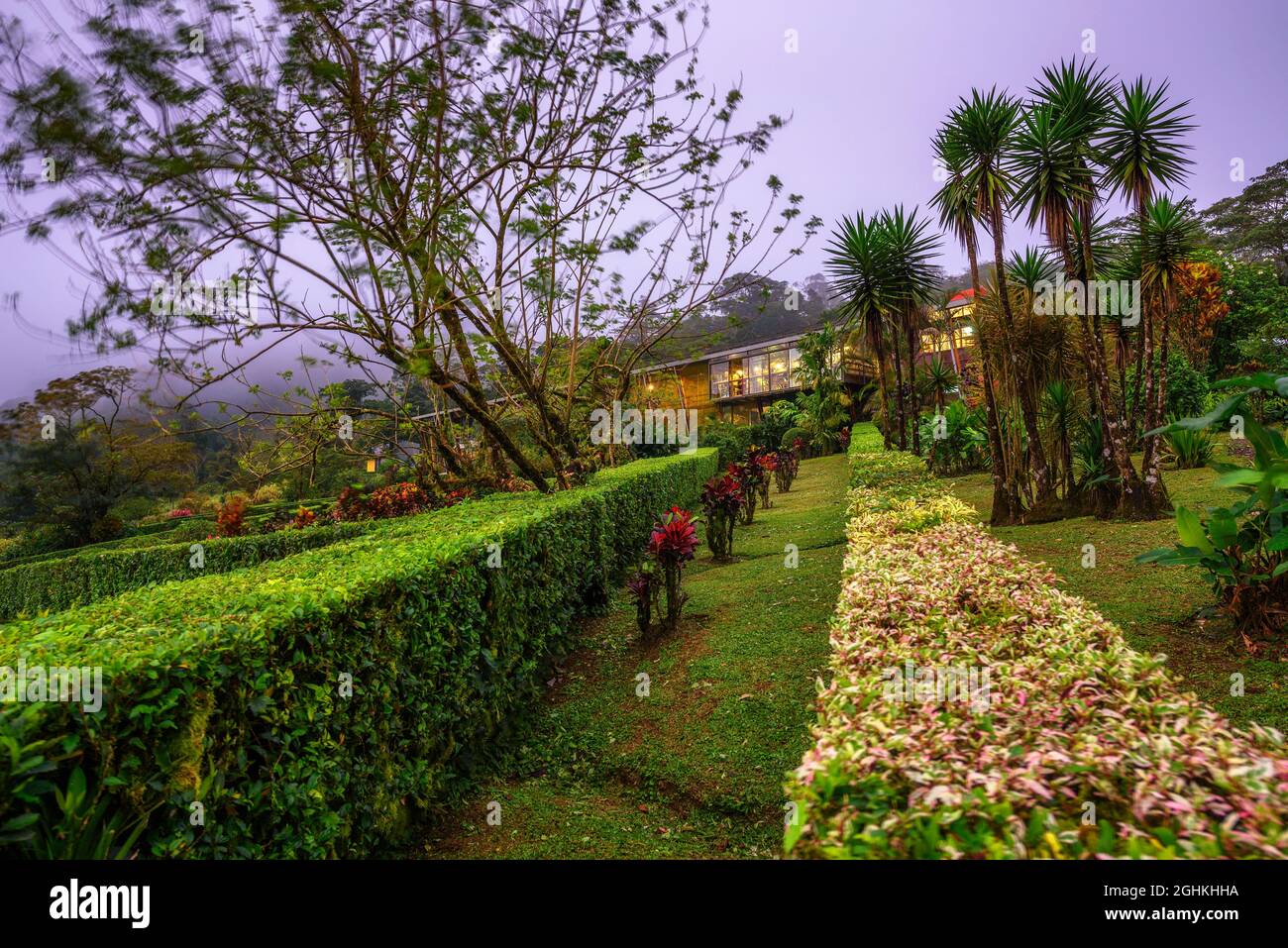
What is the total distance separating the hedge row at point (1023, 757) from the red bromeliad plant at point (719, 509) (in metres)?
6.38

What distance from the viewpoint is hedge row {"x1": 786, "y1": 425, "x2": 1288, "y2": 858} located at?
4.38ft

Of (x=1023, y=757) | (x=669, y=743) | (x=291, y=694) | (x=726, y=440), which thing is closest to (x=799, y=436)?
(x=726, y=440)

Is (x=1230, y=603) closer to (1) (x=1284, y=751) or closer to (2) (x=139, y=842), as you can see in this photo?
(1) (x=1284, y=751)

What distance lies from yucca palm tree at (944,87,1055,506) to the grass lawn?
1153mm

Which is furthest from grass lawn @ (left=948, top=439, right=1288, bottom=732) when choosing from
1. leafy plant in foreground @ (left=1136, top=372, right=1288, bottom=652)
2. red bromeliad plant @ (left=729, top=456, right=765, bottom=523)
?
red bromeliad plant @ (left=729, top=456, right=765, bottom=523)

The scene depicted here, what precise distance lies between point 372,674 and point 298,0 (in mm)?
4854

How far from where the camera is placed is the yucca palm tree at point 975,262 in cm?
947

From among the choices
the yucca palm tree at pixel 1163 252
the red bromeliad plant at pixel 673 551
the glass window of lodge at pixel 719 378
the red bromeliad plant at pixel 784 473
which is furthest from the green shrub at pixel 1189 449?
the glass window of lodge at pixel 719 378

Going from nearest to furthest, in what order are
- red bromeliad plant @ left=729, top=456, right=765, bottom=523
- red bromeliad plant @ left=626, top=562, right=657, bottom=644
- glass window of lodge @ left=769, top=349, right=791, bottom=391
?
red bromeliad plant @ left=626, top=562, right=657, bottom=644
red bromeliad plant @ left=729, top=456, right=765, bottom=523
glass window of lodge @ left=769, top=349, right=791, bottom=391

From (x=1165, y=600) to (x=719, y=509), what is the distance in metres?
5.19

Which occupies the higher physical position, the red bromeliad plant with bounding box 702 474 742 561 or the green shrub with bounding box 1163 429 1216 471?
the green shrub with bounding box 1163 429 1216 471

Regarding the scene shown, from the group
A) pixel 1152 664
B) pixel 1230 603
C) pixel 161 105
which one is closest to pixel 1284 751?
pixel 1152 664

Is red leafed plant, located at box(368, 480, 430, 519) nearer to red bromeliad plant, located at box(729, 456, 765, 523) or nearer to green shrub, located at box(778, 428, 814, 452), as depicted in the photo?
red bromeliad plant, located at box(729, 456, 765, 523)

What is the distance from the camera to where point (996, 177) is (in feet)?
30.2
